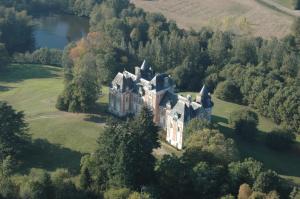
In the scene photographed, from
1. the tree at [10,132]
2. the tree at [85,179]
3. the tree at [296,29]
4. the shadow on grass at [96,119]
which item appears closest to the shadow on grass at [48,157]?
the tree at [10,132]

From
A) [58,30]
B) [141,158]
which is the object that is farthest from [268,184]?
[58,30]

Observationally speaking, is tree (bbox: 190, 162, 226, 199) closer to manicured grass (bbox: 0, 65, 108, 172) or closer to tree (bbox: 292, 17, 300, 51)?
manicured grass (bbox: 0, 65, 108, 172)

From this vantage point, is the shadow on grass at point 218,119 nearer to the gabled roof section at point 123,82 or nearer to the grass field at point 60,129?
the grass field at point 60,129

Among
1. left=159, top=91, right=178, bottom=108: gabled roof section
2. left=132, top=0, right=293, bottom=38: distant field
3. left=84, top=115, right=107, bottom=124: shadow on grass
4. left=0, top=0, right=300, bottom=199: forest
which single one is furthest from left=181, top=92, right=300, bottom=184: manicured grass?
left=132, top=0, right=293, bottom=38: distant field

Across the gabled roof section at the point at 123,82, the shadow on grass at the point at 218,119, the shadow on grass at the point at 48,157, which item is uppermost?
the gabled roof section at the point at 123,82

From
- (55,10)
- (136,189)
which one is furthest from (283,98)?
(55,10)

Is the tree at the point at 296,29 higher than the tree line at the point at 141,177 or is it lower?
higher

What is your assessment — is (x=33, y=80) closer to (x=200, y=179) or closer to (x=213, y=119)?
(x=213, y=119)
